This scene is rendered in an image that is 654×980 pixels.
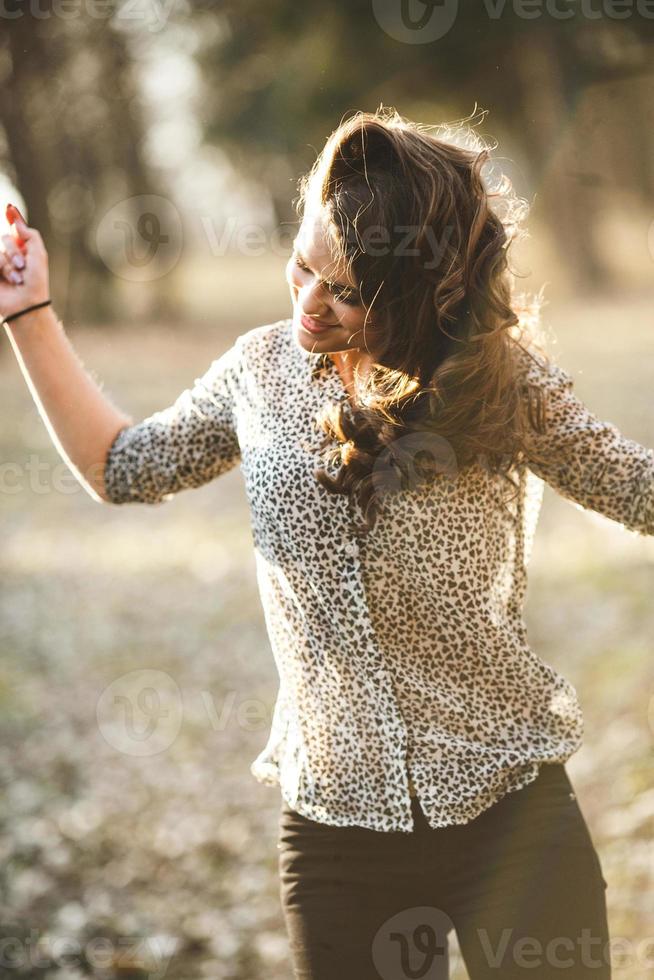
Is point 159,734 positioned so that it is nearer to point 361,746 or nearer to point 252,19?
point 361,746

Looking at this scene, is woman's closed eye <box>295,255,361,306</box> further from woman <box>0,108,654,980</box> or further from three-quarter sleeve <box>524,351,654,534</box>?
three-quarter sleeve <box>524,351,654,534</box>

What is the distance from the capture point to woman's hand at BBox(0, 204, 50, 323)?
6.42ft

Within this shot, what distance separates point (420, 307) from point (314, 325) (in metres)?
0.17

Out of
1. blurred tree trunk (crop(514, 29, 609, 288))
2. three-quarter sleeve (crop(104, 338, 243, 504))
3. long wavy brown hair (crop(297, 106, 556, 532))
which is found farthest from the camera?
blurred tree trunk (crop(514, 29, 609, 288))

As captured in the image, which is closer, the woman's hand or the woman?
the woman

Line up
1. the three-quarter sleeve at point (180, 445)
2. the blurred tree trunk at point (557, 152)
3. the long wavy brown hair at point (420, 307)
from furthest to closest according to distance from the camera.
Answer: the blurred tree trunk at point (557, 152) → the three-quarter sleeve at point (180, 445) → the long wavy brown hair at point (420, 307)

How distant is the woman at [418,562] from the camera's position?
1.68 m

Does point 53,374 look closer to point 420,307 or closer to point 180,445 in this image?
point 180,445

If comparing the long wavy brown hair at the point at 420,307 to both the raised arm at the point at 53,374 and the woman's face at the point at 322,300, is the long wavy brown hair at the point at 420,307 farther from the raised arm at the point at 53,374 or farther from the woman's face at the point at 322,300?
the raised arm at the point at 53,374

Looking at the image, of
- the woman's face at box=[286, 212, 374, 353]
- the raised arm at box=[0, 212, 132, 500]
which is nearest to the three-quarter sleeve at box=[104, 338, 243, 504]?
the raised arm at box=[0, 212, 132, 500]

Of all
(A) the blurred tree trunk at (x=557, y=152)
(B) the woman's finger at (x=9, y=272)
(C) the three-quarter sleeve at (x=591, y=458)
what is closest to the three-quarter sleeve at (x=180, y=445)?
(B) the woman's finger at (x=9, y=272)

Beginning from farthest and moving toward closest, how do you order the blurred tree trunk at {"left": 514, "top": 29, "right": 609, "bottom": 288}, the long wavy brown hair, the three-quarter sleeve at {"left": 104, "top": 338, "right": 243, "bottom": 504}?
the blurred tree trunk at {"left": 514, "top": 29, "right": 609, "bottom": 288}
the three-quarter sleeve at {"left": 104, "top": 338, "right": 243, "bottom": 504}
the long wavy brown hair

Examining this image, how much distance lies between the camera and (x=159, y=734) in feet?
17.2

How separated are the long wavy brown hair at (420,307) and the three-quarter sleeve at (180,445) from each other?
0.27 m
